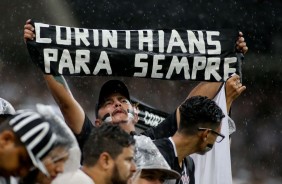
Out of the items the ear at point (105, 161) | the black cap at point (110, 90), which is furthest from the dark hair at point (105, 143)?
the black cap at point (110, 90)

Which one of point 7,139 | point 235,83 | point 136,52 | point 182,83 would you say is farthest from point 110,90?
point 182,83

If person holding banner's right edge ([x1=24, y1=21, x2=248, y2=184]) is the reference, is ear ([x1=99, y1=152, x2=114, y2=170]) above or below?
below

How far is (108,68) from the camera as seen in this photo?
574cm

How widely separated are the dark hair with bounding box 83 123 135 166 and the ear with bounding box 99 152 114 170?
0.01m

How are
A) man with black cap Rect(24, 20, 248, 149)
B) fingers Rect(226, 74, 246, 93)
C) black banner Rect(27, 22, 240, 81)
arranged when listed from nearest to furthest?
man with black cap Rect(24, 20, 248, 149) < black banner Rect(27, 22, 240, 81) < fingers Rect(226, 74, 246, 93)

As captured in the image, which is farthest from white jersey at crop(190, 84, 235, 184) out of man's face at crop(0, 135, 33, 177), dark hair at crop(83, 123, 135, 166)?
man's face at crop(0, 135, 33, 177)

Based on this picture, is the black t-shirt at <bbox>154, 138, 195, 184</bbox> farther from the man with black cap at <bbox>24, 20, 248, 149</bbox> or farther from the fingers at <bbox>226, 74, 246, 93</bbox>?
the fingers at <bbox>226, 74, 246, 93</bbox>

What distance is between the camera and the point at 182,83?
11.2 meters

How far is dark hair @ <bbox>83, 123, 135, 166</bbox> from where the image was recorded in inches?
168

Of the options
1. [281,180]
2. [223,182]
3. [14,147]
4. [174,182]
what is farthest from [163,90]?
[14,147]

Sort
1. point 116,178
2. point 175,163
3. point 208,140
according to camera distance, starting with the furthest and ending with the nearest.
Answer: point 208,140, point 175,163, point 116,178

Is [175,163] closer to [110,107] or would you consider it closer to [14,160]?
[110,107]

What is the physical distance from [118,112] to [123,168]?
157cm

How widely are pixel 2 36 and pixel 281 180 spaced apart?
11.9ft
